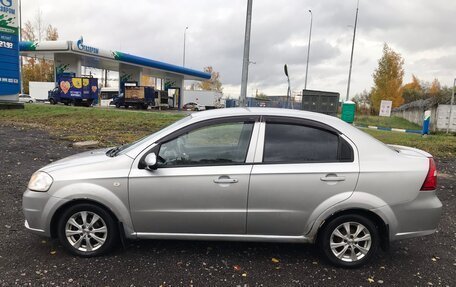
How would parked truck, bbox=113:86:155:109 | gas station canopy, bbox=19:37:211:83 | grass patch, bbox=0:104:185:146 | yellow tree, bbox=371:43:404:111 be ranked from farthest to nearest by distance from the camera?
yellow tree, bbox=371:43:404:111
parked truck, bbox=113:86:155:109
gas station canopy, bbox=19:37:211:83
grass patch, bbox=0:104:185:146

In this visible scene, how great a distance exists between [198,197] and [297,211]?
0.97 metres

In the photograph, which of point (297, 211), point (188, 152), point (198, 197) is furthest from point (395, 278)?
point (188, 152)

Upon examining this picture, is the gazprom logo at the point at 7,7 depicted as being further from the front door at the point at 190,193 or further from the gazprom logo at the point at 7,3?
the front door at the point at 190,193

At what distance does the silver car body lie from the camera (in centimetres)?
368

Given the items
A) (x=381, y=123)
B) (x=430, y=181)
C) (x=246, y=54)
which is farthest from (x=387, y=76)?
(x=430, y=181)

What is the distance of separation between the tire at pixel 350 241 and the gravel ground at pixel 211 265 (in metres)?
0.11

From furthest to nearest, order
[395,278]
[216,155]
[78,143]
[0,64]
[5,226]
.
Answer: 1. [0,64]
2. [78,143]
3. [5,226]
4. [216,155]
5. [395,278]

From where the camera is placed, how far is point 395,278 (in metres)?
3.66

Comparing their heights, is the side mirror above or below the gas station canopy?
below

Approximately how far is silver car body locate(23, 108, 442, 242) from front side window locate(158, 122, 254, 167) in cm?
10

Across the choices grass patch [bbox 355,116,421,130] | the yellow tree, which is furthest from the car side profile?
the yellow tree

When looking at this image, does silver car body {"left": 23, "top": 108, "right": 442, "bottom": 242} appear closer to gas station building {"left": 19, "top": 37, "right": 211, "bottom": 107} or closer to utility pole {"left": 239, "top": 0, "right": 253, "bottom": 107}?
utility pole {"left": 239, "top": 0, "right": 253, "bottom": 107}

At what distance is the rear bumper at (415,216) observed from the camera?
3.71 m

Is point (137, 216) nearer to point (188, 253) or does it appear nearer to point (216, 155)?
point (188, 253)
